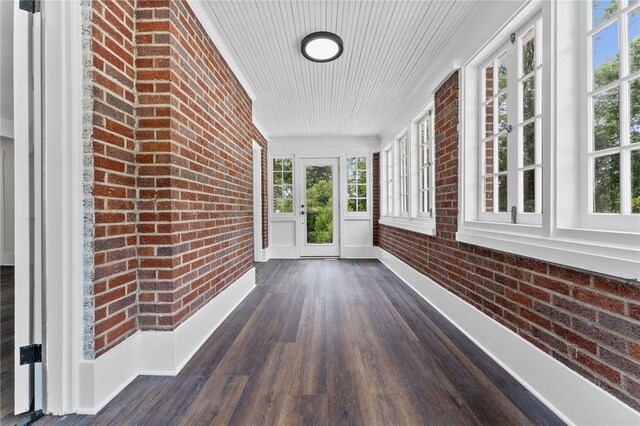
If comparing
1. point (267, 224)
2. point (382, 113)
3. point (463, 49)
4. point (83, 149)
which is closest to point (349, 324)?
point (83, 149)

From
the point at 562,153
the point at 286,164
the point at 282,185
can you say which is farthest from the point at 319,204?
the point at 562,153

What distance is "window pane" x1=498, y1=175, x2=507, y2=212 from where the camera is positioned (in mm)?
2025

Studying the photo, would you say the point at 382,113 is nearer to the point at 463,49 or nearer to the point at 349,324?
the point at 463,49

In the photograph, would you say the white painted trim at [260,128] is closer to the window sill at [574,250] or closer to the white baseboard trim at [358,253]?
the white baseboard trim at [358,253]

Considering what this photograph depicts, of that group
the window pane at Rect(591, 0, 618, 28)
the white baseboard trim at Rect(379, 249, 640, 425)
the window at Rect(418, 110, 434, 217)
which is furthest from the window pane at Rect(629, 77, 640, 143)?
the window at Rect(418, 110, 434, 217)

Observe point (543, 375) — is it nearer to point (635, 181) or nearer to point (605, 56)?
point (635, 181)

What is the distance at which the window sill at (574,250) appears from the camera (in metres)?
1.06

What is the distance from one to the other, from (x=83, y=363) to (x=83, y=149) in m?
1.01

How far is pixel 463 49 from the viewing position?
2.32m

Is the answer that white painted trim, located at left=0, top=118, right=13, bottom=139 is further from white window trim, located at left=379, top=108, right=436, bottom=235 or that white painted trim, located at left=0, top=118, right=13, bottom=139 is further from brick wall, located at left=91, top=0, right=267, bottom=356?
white window trim, located at left=379, top=108, right=436, bottom=235

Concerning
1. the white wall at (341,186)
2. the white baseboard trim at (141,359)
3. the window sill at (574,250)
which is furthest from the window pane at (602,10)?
the white wall at (341,186)

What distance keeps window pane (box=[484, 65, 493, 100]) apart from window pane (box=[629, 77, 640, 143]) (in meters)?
1.11

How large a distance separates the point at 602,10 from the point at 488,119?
3.03ft

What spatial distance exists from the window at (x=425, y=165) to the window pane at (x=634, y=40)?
198 centimetres
